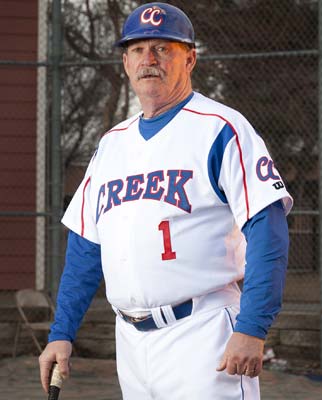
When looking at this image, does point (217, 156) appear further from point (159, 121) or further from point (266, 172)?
point (159, 121)

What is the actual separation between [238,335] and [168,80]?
3.06 feet

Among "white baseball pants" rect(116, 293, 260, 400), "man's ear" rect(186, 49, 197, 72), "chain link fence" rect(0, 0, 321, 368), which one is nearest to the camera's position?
"white baseball pants" rect(116, 293, 260, 400)

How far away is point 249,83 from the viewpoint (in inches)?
566

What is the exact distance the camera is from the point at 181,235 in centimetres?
317

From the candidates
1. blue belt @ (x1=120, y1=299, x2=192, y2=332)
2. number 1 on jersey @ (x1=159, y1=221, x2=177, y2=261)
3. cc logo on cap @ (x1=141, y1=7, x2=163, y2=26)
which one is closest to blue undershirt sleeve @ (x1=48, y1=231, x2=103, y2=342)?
blue belt @ (x1=120, y1=299, x2=192, y2=332)

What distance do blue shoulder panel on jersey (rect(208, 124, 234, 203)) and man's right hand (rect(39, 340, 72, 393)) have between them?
79 centimetres

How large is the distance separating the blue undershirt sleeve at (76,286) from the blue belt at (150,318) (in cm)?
22

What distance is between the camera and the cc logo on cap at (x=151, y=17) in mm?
3328

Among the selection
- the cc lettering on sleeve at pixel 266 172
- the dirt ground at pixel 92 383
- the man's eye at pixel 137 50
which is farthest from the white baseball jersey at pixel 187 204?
the dirt ground at pixel 92 383

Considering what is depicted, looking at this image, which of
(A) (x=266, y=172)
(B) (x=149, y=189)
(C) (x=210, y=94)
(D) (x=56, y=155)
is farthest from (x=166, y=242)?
(C) (x=210, y=94)

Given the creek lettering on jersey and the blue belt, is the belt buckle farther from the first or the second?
the creek lettering on jersey

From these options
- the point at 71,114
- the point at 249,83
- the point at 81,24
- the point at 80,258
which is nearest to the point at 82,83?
the point at 71,114

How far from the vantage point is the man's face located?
3334 millimetres

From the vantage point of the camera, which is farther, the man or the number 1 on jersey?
the number 1 on jersey
